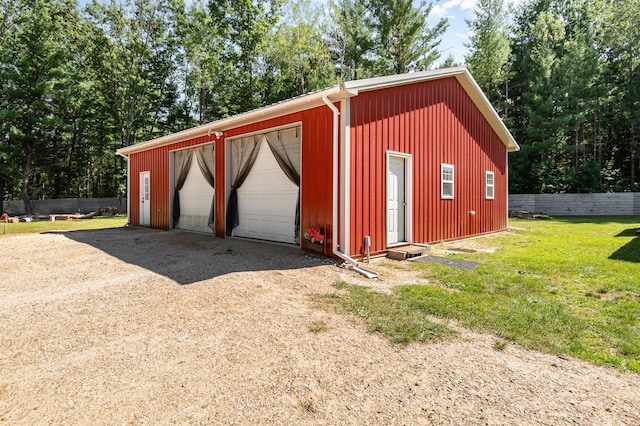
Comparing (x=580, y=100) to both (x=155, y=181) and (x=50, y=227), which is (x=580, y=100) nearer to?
(x=155, y=181)

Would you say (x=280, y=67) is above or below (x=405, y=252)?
above

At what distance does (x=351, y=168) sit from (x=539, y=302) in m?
3.21

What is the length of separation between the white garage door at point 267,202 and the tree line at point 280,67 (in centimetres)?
1373

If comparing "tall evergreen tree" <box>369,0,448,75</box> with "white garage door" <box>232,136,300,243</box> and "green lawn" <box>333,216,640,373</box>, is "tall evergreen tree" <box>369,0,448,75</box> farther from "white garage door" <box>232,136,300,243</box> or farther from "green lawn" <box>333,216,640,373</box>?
"green lawn" <box>333,216,640,373</box>

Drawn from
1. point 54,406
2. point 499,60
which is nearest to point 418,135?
point 54,406

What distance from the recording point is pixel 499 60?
20031 millimetres

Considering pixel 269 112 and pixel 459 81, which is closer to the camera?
pixel 269 112

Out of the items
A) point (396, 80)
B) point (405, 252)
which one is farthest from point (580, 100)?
point (405, 252)

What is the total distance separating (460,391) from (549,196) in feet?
62.9

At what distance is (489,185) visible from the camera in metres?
9.94

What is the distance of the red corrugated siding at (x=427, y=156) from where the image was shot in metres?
5.78

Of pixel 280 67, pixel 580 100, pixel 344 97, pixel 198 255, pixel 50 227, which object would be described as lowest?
pixel 198 255

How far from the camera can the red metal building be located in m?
5.65

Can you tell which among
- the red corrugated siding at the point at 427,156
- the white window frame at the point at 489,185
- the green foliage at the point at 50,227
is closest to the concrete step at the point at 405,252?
the red corrugated siding at the point at 427,156
